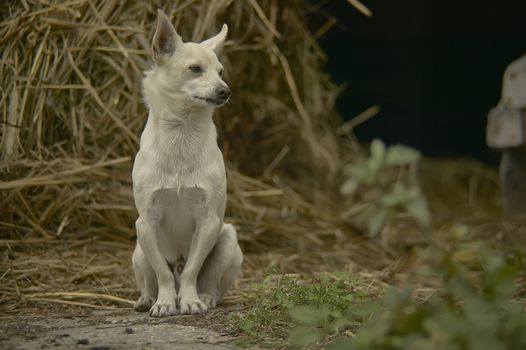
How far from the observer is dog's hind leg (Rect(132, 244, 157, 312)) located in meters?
3.85

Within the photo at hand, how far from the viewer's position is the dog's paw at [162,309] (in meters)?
3.65

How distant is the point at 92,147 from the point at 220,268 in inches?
56.2

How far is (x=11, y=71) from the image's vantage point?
5.00 metres

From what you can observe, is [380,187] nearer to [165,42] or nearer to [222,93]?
[222,93]

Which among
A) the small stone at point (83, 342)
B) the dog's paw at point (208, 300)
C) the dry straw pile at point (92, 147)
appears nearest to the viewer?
the small stone at point (83, 342)

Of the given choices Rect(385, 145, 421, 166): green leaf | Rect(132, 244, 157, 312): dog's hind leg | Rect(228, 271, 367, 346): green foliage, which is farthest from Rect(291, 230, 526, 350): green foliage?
Rect(132, 244, 157, 312): dog's hind leg

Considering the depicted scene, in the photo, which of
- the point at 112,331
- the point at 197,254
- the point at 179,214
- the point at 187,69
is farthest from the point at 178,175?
the point at 112,331

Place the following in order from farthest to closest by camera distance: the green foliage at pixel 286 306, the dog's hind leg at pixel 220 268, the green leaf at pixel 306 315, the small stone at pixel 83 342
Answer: the dog's hind leg at pixel 220 268, the green foliage at pixel 286 306, the small stone at pixel 83 342, the green leaf at pixel 306 315

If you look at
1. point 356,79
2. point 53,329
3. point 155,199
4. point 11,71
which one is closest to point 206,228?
point 155,199

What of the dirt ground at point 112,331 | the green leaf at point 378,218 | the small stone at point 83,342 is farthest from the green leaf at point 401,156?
the small stone at point 83,342

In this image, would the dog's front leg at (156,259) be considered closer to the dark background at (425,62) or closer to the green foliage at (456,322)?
the green foliage at (456,322)

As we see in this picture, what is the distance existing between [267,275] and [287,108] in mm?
2717

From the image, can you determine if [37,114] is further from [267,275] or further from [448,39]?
[448,39]

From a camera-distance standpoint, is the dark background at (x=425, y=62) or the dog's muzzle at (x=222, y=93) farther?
the dark background at (x=425, y=62)
